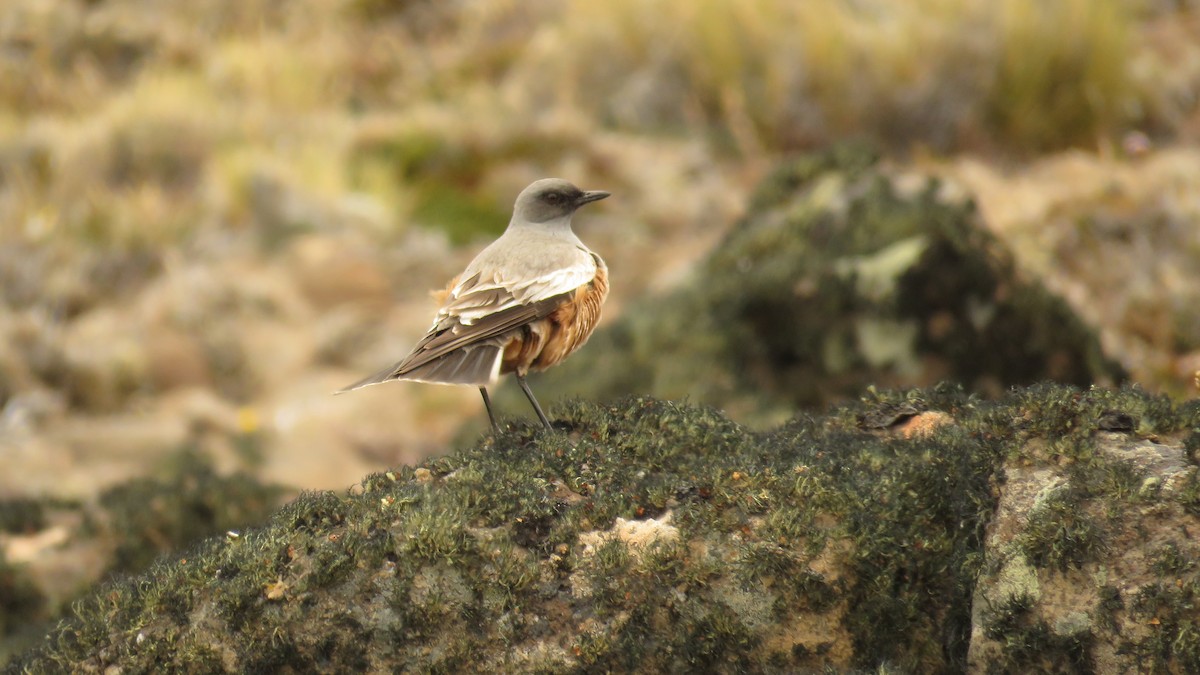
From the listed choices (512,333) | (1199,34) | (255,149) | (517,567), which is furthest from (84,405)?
(1199,34)

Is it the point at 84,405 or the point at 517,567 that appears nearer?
the point at 517,567

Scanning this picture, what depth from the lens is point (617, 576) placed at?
3469 mm

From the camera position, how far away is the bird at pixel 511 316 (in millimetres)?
4168

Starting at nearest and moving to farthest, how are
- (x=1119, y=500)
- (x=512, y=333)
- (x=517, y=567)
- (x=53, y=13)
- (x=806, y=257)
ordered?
(x=1119, y=500)
(x=517, y=567)
(x=512, y=333)
(x=806, y=257)
(x=53, y=13)

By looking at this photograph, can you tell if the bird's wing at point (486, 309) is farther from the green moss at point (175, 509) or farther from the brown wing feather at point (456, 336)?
the green moss at point (175, 509)

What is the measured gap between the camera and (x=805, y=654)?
3.44 meters

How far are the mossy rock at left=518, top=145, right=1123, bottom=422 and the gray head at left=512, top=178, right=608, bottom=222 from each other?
205 cm

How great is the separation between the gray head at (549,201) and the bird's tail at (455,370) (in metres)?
1.08

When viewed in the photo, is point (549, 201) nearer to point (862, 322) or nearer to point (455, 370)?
point (455, 370)

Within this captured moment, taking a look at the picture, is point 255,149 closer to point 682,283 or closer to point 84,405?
point 84,405

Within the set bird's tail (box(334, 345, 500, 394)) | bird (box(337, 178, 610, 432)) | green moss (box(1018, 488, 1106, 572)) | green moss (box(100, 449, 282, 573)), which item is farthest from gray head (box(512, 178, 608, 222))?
green moss (box(1018, 488, 1106, 572))

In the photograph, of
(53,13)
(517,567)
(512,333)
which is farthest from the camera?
(53,13)

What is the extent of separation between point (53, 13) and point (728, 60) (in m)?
10.9

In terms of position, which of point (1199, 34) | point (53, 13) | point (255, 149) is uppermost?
point (53, 13)
